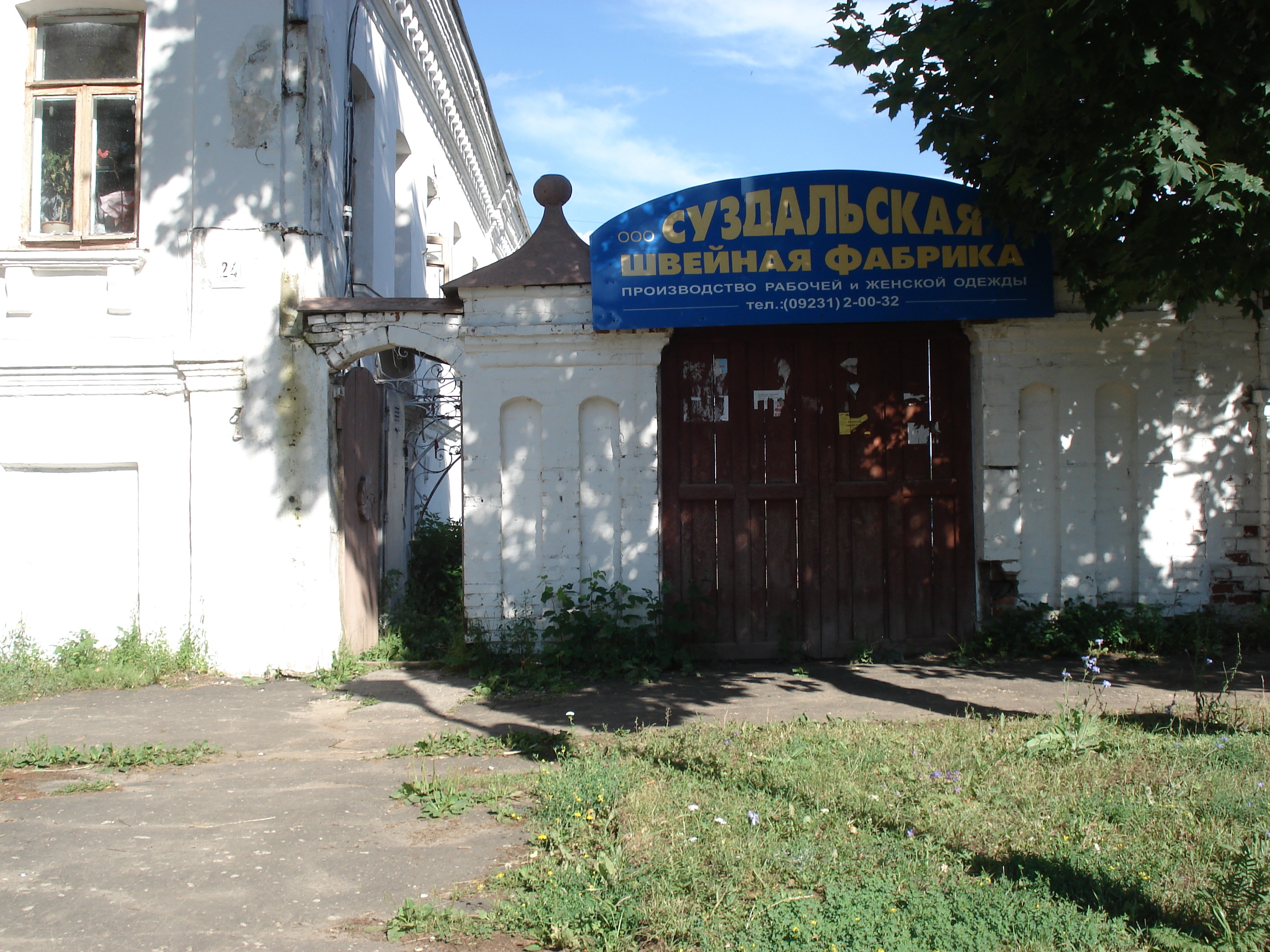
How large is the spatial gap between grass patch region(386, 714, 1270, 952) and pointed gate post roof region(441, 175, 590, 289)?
389 centimetres

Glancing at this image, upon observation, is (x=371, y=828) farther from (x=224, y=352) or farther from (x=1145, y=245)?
(x=1145, y=245)

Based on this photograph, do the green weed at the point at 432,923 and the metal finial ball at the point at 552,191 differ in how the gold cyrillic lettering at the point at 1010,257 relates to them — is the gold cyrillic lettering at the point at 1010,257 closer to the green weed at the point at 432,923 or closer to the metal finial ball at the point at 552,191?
the metal finial ball at the point at 552,191

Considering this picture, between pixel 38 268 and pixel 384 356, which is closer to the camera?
pixel 38 268

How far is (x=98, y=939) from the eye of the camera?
3143mm

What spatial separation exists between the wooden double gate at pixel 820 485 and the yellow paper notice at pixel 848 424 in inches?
0.4

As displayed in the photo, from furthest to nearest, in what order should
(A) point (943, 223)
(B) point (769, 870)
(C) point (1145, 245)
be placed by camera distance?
(A) point (943, 223) → (C) point (1145, 245) → (B) point (769, 870)

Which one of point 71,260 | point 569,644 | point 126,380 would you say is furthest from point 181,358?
point 569,644

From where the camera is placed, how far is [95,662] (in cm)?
721

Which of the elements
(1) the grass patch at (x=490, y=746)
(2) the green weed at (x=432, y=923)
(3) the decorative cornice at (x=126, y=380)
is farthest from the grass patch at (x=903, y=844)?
(3) the decorative cornice at (x=126, y=380)

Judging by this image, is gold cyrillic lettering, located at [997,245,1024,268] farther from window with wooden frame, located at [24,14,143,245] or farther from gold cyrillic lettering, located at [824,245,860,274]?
window with wooden frame, located at [24,14,143,245]

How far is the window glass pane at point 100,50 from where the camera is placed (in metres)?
7.77

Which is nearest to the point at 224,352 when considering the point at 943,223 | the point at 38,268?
the point at 38,268

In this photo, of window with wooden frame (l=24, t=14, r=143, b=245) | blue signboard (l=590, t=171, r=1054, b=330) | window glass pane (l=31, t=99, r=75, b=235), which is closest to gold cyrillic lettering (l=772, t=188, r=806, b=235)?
blue signboard (l=590, t=171, r=1054, b=330)

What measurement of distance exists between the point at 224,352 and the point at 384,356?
2559mm
